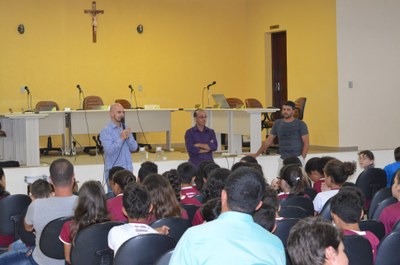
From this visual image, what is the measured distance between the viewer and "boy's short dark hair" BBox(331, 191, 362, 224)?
3.55 meters

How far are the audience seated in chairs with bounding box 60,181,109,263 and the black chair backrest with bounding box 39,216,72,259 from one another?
0.77ft

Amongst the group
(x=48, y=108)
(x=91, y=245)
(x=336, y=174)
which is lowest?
(x=91, y=245)

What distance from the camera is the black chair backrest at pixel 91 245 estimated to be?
148 inches

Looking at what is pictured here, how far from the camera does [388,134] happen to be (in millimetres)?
13750

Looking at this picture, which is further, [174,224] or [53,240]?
[53,240]

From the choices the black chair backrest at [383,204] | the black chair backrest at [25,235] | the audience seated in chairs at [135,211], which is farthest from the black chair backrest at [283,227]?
the black chair backrest at [25,235]

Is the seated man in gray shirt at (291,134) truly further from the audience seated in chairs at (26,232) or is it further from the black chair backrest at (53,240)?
the black chair backrest at (53,240)

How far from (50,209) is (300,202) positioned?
1.85 m

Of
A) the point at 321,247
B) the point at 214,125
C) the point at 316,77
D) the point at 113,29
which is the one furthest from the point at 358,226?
the point at 113,29

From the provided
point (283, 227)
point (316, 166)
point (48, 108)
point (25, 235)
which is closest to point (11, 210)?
A: point (25, 235)

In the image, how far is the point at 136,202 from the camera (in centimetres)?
374

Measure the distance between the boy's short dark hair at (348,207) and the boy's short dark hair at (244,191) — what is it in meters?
1.34

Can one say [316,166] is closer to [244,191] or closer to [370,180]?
[370,180]

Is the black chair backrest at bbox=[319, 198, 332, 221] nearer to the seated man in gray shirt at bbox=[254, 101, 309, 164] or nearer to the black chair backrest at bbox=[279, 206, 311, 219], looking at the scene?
the black chair backrest at bbox=[279, 206, 311, 219]
